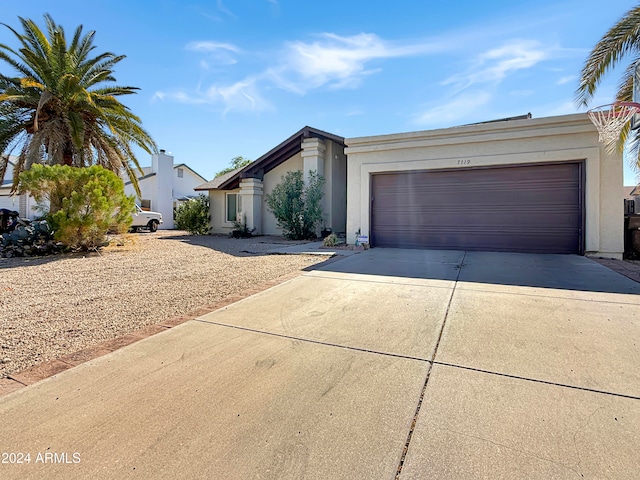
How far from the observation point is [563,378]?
279cm

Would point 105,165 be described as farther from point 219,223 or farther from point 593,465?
point 593,465

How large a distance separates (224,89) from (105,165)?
6.05m

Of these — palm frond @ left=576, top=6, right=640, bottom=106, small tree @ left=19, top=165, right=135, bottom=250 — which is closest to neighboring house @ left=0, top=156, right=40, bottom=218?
small tree @ left=19, top=165, right=135, bottom=250

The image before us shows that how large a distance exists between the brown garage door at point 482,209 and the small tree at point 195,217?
462 inches

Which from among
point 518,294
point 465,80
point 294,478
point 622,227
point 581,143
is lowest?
point 294,478

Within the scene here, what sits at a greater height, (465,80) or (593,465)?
(465,80)

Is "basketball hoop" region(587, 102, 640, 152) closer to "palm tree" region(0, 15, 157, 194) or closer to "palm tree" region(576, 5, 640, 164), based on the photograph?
"palm tree" region(576, 5, 640, 164)

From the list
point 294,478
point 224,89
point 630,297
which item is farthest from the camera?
point 224,89

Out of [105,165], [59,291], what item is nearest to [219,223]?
[105,165]

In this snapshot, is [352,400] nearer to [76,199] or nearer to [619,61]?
[76,199]

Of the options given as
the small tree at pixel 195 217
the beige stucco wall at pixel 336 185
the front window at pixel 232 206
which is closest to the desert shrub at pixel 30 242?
the small tree at pixel 195 217

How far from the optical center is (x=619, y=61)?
9789 millimetres

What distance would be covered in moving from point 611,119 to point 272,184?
1371 centimetres

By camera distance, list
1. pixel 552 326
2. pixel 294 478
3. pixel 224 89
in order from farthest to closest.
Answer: pixel 224 89
pixel 552 326
pixel 294 478
